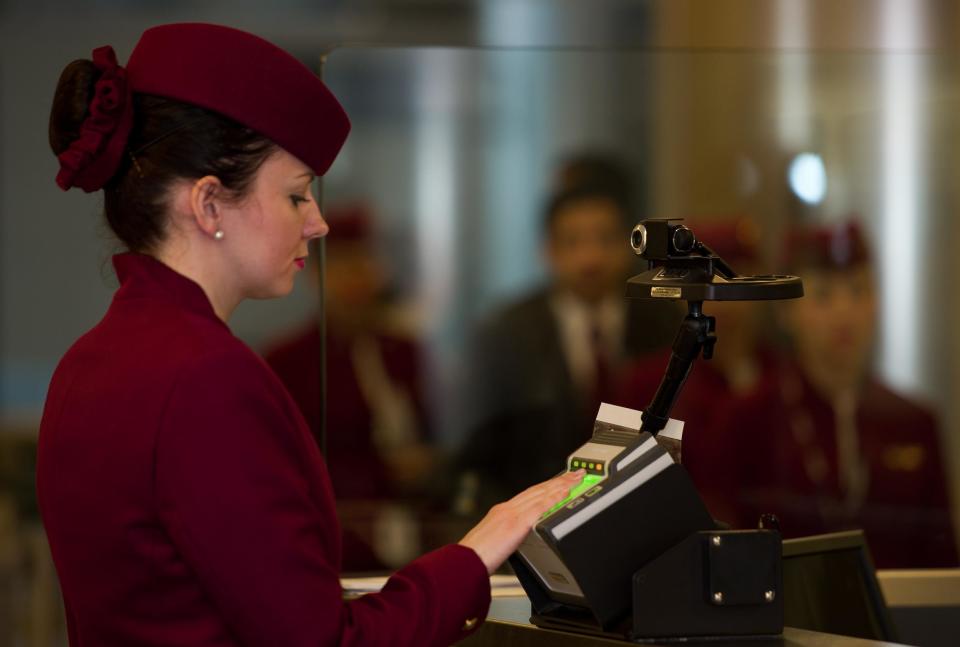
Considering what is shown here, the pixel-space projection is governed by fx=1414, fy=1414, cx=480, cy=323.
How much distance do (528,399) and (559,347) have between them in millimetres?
173

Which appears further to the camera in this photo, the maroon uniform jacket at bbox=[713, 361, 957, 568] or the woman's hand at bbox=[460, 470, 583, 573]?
the maroon uniform jacket at bbox=[713, 361, 957, 568]

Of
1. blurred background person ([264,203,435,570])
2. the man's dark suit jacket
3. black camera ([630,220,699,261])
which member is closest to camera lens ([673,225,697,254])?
black camera ([630,220,699,261])

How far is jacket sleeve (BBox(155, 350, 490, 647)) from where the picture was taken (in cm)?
117

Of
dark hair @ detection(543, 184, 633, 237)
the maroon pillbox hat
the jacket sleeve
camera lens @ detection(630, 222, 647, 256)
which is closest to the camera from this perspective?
the jacket sleeve

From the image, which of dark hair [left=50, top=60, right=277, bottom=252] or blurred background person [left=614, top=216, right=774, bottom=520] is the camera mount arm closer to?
dark hair [left=50, top=60, right=277, bottom=252]

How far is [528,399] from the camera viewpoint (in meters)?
2.96

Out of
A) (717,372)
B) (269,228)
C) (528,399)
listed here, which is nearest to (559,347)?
(528,399)

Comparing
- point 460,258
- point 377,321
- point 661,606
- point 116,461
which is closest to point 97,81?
point 116,461

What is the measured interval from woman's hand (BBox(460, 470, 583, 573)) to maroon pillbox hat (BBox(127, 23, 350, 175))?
38 centimetres

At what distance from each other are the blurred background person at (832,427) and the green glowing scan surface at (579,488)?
1.36 m

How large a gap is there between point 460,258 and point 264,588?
3.20 meters

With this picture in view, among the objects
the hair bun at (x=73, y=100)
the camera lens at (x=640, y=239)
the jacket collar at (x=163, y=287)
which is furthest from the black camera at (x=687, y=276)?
the hair bun at (x=73, y=100)

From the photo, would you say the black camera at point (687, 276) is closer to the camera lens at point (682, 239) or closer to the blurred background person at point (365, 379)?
the camera lens at point (682, 239)

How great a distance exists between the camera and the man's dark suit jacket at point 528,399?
2633 millimetres
